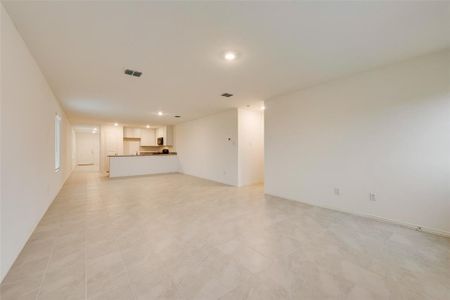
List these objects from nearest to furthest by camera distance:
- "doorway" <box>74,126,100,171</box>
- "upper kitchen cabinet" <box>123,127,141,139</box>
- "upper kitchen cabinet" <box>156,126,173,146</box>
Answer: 1. "upper kitchen cabinet" <box>156,126,173,146</box>
2. "upper kitchen cabinet" <box>123,127,141,139</box>
3. "doorway" <box>74,126,100,171</box>

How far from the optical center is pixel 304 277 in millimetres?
1672

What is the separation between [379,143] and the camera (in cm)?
291

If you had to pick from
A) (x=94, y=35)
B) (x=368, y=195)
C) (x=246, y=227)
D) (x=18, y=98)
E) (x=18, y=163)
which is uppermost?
(x=94, y=35)

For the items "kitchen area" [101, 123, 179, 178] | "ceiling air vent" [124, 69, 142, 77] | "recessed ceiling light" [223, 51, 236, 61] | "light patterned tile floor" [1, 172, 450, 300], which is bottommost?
"light patterned tile floor" [1, 172, 450, 300]

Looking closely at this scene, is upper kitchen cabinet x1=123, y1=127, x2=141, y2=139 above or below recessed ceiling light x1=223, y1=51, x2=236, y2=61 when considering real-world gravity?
below

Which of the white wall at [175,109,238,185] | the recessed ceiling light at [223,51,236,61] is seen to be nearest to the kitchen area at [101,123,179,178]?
the white wall at [175,109,238,185]

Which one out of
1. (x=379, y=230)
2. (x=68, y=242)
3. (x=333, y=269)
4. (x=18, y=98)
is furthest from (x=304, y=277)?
(x=18, y=98)

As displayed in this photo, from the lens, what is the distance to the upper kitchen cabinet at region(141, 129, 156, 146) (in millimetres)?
10823

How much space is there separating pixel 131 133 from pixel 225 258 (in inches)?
404

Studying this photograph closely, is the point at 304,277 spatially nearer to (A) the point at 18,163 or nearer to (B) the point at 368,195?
(B) the point at 368,195

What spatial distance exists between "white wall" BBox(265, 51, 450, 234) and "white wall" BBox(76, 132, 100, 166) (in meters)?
14.0

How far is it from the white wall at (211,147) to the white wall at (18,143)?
4328 mm

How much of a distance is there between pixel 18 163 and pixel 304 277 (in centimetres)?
319

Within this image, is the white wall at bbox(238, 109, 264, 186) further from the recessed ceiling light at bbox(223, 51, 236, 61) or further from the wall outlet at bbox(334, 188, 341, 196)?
the recessed ceiling light at bbox(223, 51, 236, 61)
